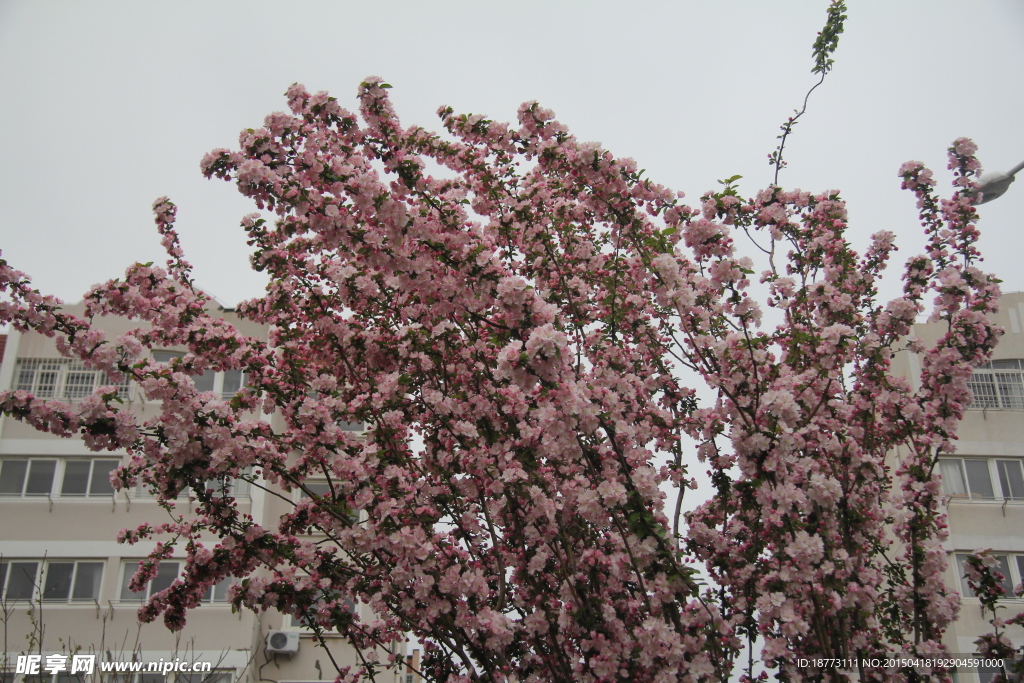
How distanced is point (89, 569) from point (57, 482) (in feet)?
6.07

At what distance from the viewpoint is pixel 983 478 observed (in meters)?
15.7

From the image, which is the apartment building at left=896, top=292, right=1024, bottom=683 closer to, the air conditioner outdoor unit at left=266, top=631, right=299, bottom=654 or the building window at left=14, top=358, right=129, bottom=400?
the air conditioner outdoor unit at left=266, top=631, right=299, bottom=654

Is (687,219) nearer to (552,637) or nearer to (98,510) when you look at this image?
Answer: (552,637)

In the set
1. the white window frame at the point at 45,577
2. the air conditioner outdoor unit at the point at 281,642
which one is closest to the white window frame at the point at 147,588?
the white window frame at the point at 45,577

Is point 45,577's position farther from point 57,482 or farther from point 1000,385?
point 1000,385

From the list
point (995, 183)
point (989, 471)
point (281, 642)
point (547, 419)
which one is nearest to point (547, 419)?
point (547, 419)

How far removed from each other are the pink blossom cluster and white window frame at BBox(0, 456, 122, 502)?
35.1 feet

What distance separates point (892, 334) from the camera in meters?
5.52

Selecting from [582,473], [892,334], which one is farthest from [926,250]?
[582,473]

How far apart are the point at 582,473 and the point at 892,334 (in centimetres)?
237

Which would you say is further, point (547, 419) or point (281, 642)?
point (281, 642)

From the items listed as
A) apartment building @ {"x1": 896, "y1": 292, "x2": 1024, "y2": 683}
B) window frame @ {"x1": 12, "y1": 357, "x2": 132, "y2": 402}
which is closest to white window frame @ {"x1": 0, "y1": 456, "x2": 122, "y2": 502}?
window frame @ {"x1": 12, "y1": 357, "x2": 132, "y2": 402}

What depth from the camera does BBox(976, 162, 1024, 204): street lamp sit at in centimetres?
591

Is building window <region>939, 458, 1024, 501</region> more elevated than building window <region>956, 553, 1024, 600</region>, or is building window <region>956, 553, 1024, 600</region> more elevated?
building window <region>939, 458, 1024, 501</region>
